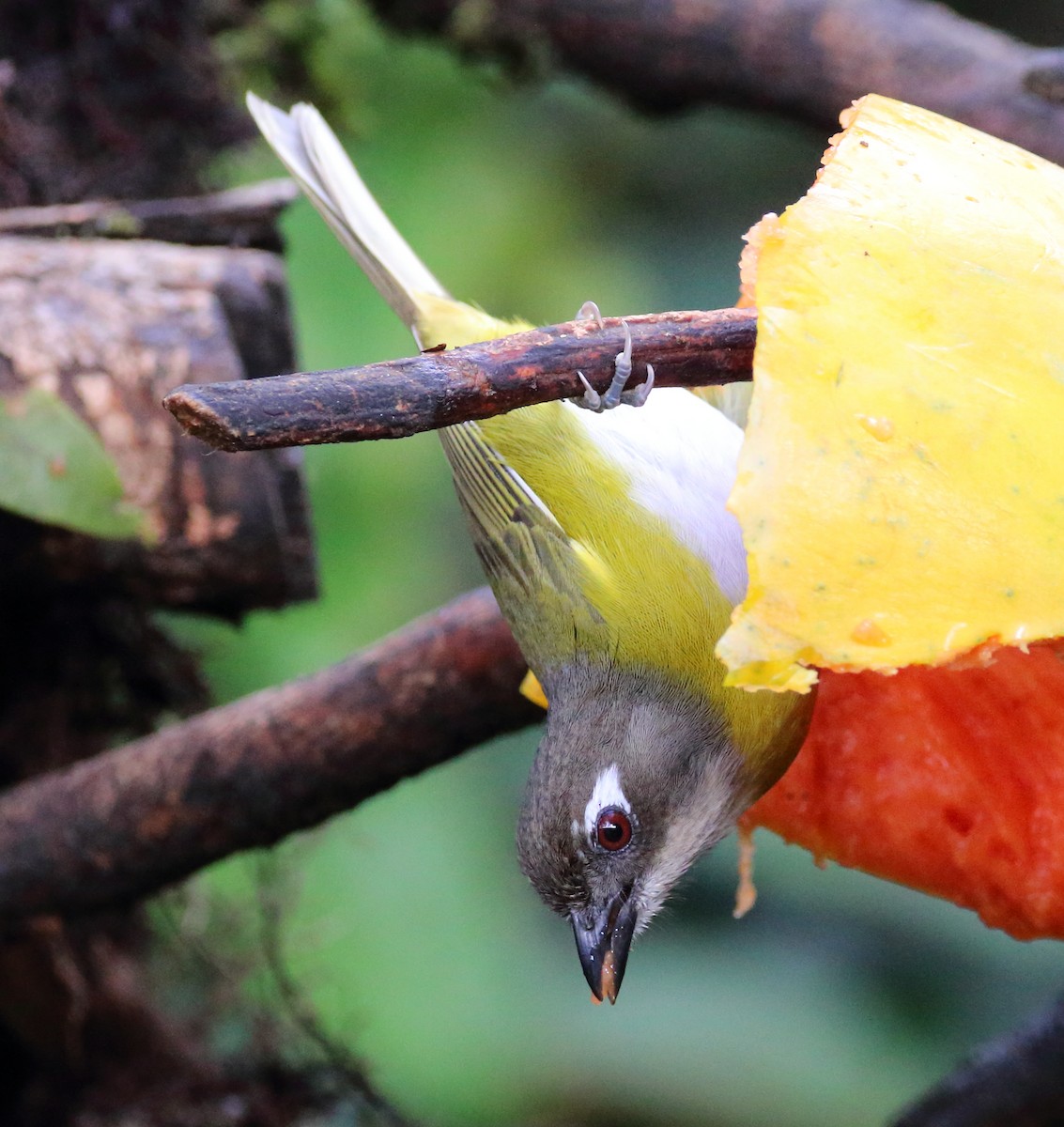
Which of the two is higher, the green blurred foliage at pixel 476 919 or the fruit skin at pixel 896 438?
the fruit skin at pixel 896 438

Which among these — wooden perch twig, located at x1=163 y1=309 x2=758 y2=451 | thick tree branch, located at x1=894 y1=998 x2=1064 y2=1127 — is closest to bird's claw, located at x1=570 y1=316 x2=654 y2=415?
wooden perch twig, located at x1=163 y1=309 x2=758 y2=451

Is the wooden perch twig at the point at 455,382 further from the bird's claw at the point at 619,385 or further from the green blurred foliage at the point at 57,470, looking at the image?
the green blurred foliage at the point at 57,470

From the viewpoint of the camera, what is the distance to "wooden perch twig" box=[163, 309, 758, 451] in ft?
2.69

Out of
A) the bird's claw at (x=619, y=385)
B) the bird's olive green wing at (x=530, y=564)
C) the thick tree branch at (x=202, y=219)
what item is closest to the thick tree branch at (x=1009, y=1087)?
the bird's olive green wing at (x=530, y=564)

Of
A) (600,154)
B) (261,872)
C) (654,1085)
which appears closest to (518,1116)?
(654,1085)

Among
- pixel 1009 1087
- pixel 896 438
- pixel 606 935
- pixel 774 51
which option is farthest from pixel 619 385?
pixel 774 51

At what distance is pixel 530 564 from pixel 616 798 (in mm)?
325

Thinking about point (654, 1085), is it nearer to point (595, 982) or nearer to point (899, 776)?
point (595, 982)

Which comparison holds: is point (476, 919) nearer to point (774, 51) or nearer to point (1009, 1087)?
point (1009, 1087)

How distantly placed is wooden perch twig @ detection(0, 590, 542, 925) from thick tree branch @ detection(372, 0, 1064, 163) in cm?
141

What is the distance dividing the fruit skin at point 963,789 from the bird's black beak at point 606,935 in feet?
1.01

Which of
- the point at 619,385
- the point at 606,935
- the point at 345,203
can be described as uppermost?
the point at 619,385

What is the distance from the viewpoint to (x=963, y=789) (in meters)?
1.42

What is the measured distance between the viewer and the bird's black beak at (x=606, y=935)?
5.53 ft
